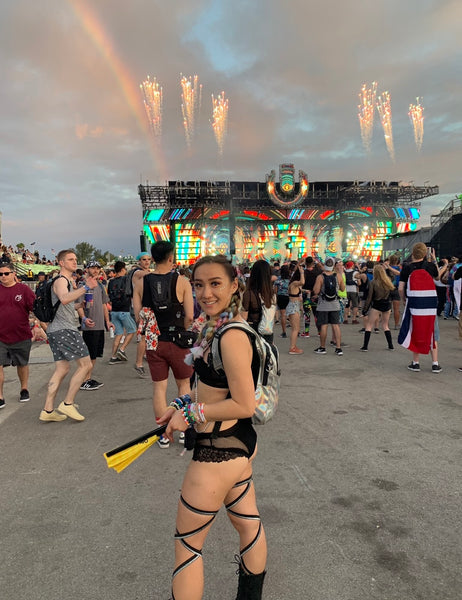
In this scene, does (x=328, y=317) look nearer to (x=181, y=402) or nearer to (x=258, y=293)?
(x=258, y=293)

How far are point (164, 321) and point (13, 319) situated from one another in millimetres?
2749

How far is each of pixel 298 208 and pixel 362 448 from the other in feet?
194

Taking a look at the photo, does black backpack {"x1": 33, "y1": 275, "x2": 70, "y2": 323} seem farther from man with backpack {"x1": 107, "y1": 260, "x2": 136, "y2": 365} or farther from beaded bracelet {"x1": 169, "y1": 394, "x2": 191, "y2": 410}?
beaded bracelet {"x1": 169, "y1": 394, "x2": 191, "y2": 410}

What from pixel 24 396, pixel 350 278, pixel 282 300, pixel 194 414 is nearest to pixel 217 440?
pixel 194 414

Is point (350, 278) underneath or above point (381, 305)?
above

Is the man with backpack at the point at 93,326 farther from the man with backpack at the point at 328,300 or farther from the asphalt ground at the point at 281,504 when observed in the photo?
the man with backpack at the point at 328,300

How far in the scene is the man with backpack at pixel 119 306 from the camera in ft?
25.9

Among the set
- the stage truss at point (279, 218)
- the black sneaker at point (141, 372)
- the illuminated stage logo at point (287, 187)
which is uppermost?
the illuminated stage logo at point (287, 187)

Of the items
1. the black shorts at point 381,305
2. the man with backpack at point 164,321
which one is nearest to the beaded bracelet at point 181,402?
the man with backpack at point 164,321

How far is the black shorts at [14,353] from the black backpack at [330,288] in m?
5.67

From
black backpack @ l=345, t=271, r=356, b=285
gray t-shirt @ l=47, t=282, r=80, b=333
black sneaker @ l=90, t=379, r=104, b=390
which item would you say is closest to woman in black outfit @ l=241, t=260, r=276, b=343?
gray t-shirt @ l=47, t=282, r=80, b=333

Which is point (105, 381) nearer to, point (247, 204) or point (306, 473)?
point (306, 473)

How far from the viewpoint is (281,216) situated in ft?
196

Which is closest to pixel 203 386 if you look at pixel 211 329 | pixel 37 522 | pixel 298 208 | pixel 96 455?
pixel 211 329
